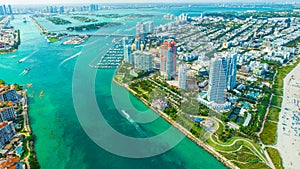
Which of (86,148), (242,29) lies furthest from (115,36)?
(86,148)

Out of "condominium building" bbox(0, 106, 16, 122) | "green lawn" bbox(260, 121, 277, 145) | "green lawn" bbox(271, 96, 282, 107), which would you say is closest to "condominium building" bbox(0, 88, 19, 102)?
"condominium building" bbox(0, 106, 16, 122)

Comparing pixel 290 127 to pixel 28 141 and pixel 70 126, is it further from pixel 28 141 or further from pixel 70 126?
pixel 28 141

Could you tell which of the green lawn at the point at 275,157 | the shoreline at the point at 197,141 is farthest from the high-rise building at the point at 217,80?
the green lawn at the point at 275,157

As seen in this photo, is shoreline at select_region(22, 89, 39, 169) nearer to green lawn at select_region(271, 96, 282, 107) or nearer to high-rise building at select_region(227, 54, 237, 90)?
high-rise building at select_region(227, 54, 237, 90)

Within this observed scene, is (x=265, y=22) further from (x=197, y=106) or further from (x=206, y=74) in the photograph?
(x=197, y=106)

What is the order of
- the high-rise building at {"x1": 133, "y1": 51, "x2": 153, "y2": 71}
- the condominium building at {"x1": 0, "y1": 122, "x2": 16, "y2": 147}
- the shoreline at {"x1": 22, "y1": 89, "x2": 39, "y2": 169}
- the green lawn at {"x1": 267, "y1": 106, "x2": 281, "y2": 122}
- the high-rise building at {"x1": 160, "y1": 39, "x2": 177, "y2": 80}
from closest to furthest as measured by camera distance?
the shoreline at {"x1": 22, "y1": 89, "x2": 39, "y2": 169} → the condominium building at {"x1": 0, "y1": 122, "x2": 16, "y2": 147} → the green lawn at {"x1": 267, "y1": 106, "x2": 281, "y2": 122} → the high-rise building at {"x1": 160, "y1": 39, "x2": 177, "y2": 80} → the high-rise building at {"x1": 133, "y1": 51, "x2": 153, "y2": 71}

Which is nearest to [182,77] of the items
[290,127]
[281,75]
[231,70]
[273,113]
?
[231,70]
